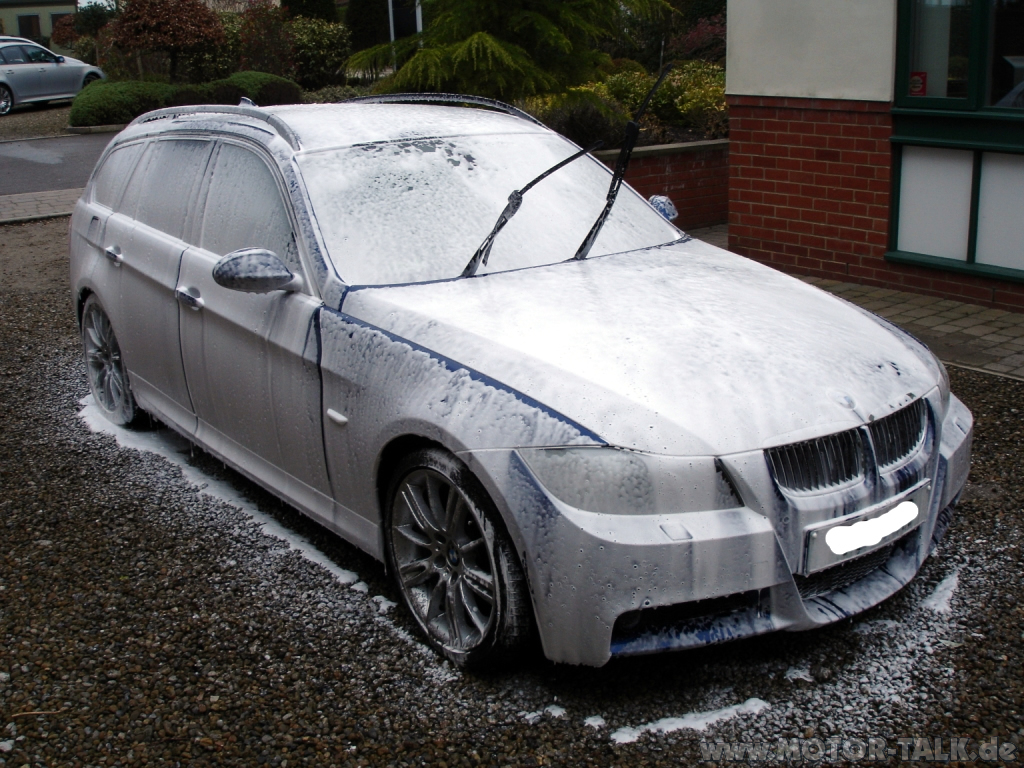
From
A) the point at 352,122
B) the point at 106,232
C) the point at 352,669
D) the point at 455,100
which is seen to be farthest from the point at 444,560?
the point at 106,232

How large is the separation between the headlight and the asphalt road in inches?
546

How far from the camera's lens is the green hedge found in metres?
22.0

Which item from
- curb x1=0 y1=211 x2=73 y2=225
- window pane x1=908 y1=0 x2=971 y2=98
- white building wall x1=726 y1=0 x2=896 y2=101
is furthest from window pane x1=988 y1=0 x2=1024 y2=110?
curb x1=0 y1=211 x2=73 y2=225

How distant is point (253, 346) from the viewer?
4129mm

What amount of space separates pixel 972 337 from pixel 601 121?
6035 millimetres

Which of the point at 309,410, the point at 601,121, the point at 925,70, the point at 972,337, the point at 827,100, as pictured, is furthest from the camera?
the point at 601,121

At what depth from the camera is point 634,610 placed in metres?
2.97

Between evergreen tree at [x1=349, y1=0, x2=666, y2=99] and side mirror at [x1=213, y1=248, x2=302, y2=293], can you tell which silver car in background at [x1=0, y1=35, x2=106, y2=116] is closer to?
evergreen tree at [x1=349, y1=0, x2=666, y2=99]

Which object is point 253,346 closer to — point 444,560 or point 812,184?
point 444,560

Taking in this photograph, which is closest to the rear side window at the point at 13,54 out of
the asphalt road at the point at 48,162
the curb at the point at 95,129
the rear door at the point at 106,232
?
the curb at the point at 95,129

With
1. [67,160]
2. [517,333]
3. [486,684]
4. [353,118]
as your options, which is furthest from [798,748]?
[67,160]

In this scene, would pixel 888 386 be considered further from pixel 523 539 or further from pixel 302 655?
pixel 302 655

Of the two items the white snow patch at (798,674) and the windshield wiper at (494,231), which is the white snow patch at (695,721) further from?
the windshield wiper at (494,231)

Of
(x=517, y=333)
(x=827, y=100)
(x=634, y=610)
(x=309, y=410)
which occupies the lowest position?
(x=634, y=610)
